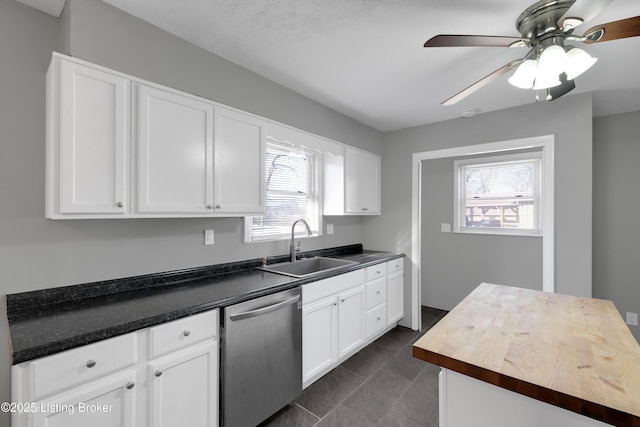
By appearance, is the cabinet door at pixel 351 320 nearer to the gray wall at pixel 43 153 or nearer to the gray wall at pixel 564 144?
the gray wall at pixel 43 153

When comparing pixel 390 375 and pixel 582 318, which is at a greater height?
pixel 582 318

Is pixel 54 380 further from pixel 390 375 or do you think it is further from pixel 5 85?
pixel 390 375

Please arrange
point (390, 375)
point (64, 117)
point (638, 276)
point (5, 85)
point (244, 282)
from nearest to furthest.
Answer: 1. point (64, 117)
2. point (5, 85)
3. point (244, 282)
4. point (390, 375)
5. point (638, 276)

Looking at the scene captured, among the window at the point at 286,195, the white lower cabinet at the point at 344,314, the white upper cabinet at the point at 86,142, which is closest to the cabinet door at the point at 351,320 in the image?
the white lower cabinet at the point at 344,314

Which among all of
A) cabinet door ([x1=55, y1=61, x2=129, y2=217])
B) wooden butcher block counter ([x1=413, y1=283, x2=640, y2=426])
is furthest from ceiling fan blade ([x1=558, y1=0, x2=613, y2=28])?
cabinet door ([x1=55, y1=61, x2=129, y2=217])

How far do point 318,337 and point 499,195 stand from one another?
312cm

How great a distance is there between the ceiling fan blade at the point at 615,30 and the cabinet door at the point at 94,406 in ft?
8.45

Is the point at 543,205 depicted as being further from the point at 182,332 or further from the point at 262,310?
the point at 182,332

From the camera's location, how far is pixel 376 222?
384 centimetres

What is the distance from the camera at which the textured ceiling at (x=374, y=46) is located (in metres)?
1.56

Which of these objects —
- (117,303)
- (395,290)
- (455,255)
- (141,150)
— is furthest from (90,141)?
(455,255)

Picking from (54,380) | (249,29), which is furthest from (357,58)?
(54,380)

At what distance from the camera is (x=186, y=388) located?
1479 millimetres

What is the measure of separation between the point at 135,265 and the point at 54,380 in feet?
2.53
